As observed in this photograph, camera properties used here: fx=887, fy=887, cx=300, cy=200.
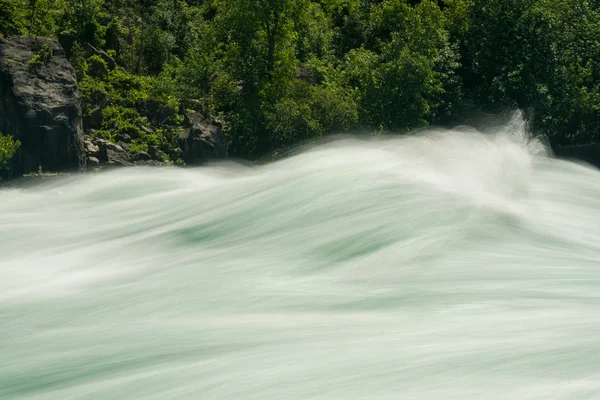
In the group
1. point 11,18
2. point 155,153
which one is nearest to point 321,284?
point 155,153

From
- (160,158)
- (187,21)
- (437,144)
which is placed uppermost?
(187,21)

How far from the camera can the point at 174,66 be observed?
2728 cm

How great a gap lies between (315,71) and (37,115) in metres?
9.81

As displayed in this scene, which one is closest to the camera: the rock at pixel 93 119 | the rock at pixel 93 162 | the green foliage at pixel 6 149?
the green foliage at pixel 6 149

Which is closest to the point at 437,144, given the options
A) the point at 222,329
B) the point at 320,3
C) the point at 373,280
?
the point at 373,280

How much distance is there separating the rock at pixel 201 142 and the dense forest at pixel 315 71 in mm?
368

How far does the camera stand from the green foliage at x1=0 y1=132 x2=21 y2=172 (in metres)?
19.4

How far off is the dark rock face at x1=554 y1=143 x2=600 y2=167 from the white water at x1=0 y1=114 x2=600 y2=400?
12.7m

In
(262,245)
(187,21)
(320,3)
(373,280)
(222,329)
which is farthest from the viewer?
(320,3)

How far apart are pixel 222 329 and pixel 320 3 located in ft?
86.1

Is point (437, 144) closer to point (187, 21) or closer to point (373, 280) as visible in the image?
point (373, 280)

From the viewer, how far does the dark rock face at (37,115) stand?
65.8 feet

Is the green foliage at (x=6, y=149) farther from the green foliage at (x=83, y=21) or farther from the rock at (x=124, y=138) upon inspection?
the green foliage at (x=83, y=21)

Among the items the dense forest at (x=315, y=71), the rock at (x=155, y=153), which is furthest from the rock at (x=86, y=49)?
the rock at (x=155, y=153)
